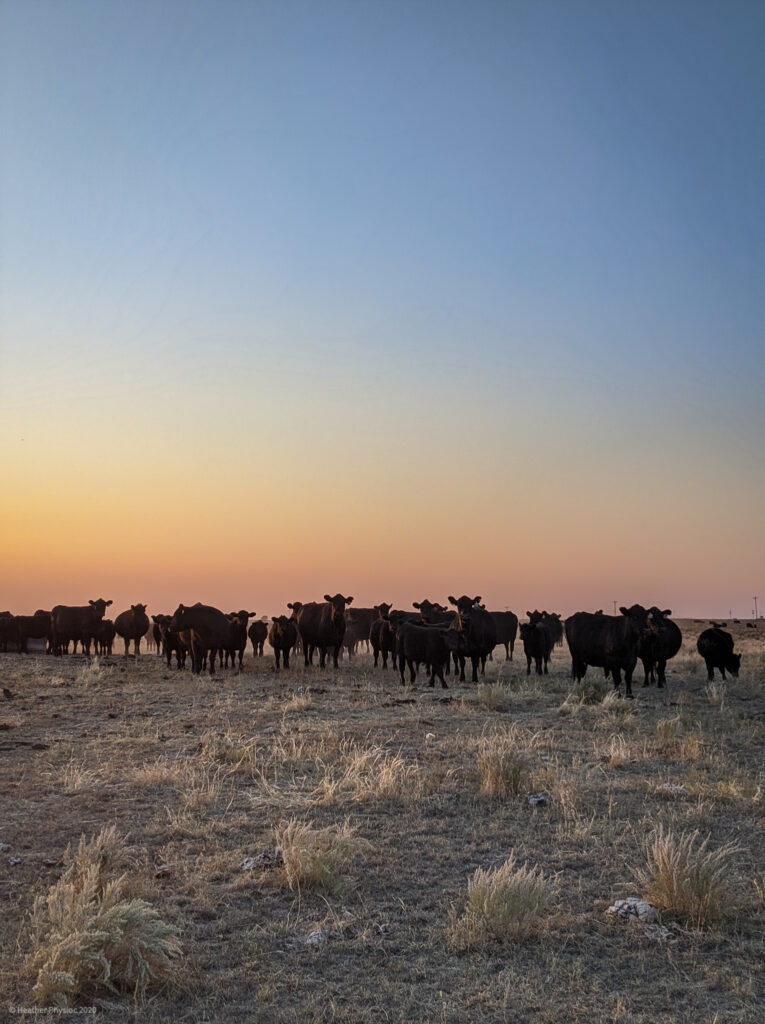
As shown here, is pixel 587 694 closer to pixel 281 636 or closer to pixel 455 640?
pixel 455 640

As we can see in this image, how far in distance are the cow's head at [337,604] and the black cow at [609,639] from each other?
929 centimetres

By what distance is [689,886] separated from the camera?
23.7 ft

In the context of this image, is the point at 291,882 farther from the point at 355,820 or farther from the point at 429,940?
the point at 355,820

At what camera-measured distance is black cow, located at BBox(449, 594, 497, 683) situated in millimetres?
26094

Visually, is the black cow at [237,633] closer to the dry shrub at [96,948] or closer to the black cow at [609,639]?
the black cow at [609,639]

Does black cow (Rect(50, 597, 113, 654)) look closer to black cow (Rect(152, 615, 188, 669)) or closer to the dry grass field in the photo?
black cow (Rect(152, 615, 188, 669))

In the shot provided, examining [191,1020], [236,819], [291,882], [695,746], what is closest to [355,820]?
[236,819]

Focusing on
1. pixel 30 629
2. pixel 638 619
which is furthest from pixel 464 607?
pixel 30 629

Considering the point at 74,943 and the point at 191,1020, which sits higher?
the point at 74,943

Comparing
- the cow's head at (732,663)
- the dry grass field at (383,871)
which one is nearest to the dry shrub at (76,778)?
the dry grass field at (383,871)

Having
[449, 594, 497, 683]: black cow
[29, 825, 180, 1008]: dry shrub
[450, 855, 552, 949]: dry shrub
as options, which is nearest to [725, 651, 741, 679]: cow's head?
[449, 594, 497, 683]: black cow

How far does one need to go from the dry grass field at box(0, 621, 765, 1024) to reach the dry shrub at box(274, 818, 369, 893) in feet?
0.09

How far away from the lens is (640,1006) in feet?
18.9

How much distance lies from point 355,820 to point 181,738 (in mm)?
6581
